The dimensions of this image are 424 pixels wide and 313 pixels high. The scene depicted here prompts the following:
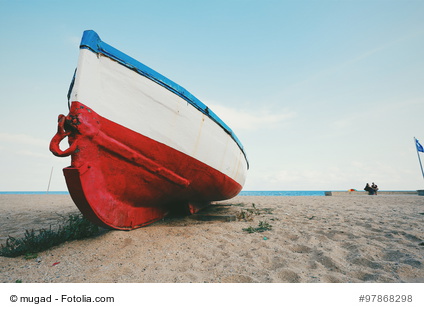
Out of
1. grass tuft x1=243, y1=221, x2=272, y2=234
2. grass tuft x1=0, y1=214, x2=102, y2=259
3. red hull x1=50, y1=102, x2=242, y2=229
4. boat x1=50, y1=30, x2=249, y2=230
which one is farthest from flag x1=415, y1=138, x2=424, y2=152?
grass tuft x1=0, y1=214, x2=102, y2=259

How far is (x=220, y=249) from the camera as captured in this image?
97.4 inches

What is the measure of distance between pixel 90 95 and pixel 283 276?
266 centimetres

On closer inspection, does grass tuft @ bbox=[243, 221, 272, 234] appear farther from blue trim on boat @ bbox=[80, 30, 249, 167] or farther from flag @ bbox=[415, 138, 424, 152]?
flag @ bbox=[415, 138, 424, 152]

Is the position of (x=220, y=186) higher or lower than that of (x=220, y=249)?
higher

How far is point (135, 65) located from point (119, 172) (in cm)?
137

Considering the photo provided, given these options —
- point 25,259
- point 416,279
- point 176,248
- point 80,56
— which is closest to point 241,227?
point 176,248

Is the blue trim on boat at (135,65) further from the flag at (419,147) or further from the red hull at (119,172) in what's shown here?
the flag at (419,147)

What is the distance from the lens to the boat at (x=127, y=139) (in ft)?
7.34

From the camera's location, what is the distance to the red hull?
2.21 m

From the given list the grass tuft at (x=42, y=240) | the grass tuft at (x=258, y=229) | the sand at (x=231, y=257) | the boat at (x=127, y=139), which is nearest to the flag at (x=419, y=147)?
the sand at (x=231, y=257)

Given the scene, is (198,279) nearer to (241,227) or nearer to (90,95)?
(241,227)

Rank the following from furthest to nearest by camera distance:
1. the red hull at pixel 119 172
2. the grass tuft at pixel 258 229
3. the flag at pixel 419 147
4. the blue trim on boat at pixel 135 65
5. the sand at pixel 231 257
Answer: the flag at pixel 419 147, the grass tuft at pixel 258 229, the blue trim on boat at pixel 135 65, the red hull at pixel 119 172, the sand at pixel 231 257

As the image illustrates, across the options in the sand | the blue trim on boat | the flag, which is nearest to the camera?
the sand

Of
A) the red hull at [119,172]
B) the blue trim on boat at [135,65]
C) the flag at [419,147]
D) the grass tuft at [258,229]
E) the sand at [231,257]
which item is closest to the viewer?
the sand at [231,257]
